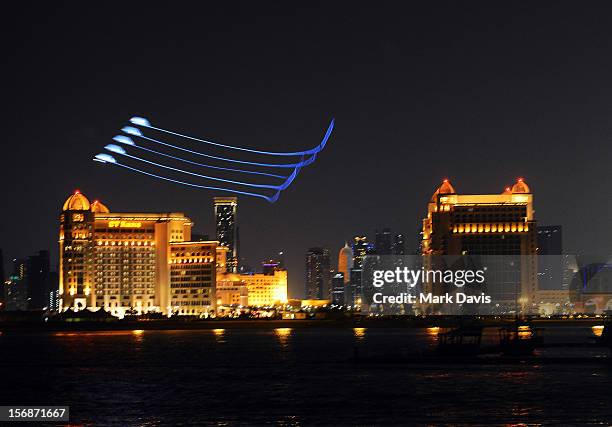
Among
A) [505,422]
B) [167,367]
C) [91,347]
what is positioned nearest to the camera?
[505,422]

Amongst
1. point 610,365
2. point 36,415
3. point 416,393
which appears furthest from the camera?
point 610,365

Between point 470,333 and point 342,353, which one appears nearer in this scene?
point 470,333

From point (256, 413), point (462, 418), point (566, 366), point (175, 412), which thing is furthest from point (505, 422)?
point (566, 366)

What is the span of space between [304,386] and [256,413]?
62.7 ft

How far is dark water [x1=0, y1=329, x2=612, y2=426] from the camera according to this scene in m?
71.2

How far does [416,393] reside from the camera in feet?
275

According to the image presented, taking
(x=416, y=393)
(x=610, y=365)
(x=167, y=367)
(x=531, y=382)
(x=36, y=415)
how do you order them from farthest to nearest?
(x=167, y=367) → (x=610, y=365) → (x=531, y=382) → (x=416, y=393) → (x=36, y=415)

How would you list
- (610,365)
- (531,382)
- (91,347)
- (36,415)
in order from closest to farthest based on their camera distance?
(36,415) < (531,382) < (610,365) < (91,347)

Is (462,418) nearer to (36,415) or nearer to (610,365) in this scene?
(36,415)

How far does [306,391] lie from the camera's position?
88.2 metres

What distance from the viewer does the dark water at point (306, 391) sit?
71.2 metres

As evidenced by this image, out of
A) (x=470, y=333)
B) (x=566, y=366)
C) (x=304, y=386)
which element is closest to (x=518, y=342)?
(x=470, y=333)

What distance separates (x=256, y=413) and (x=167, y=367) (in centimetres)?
4638

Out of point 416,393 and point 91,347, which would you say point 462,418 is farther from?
point 91,347
